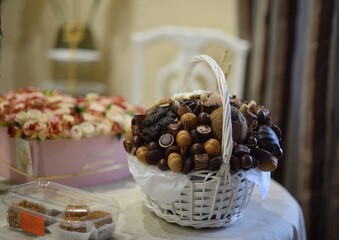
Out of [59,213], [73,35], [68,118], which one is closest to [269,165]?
[59,213]

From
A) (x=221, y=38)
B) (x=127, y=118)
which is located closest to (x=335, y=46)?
(x=221, y=38)

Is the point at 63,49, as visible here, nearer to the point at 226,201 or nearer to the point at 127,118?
the point at 127,118

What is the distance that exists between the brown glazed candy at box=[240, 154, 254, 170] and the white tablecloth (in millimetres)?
160

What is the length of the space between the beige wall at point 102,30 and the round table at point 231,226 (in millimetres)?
1663

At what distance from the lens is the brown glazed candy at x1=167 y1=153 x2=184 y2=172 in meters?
0.80

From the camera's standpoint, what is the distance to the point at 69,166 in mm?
1122

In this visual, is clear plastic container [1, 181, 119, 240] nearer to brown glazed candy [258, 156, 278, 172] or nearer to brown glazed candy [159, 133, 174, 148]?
brown glazed candy [159, 133, 174, 148]

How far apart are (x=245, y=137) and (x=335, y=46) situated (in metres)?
1.09

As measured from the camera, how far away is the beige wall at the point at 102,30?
265 cm

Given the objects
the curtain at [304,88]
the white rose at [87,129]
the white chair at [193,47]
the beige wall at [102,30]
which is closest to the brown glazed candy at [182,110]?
the white rose at [87,129]

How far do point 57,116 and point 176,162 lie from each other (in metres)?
0.44

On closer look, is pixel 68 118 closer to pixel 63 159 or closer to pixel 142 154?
pixel 63 159

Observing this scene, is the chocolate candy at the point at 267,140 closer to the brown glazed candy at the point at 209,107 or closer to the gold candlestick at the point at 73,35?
the brown glazed candy at the point at 209,107

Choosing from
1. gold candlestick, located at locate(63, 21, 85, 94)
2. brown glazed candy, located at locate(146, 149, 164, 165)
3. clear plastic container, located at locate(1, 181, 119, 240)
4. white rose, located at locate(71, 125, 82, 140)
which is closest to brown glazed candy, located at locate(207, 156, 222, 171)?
brown glazed candy, located at locate(146, 149, 164, 165)
